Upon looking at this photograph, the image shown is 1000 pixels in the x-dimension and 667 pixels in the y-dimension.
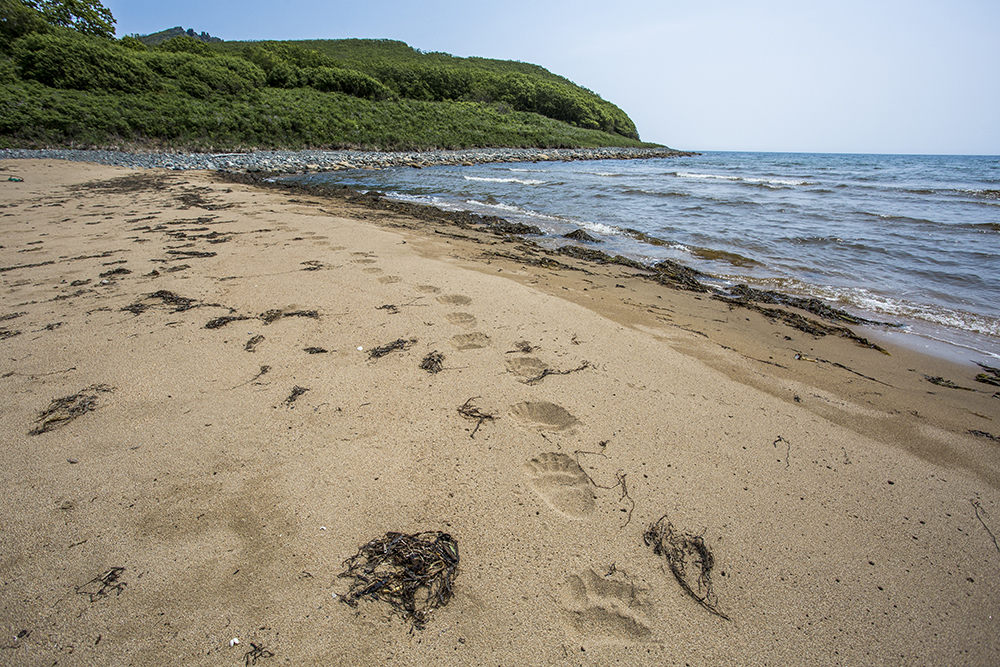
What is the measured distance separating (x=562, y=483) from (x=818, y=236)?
29.0ft

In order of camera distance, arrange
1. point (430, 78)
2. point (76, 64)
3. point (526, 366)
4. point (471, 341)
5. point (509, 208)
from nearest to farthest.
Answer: point (526, 366) < point (471, 341) < point (509, 208) < point (76, 64) < point (430, 78)

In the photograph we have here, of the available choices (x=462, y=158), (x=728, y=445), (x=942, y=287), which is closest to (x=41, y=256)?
(x=728, y=445)

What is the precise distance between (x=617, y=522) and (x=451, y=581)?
0.70m

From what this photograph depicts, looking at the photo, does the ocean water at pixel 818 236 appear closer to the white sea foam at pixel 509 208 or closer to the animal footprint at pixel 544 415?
the white sea foam at pixel 509 208

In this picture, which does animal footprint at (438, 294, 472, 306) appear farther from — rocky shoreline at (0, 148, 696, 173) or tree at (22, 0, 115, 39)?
tree at (22, 0, 115, 39)

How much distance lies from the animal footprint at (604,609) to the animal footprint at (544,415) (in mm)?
817

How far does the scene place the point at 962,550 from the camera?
170cm

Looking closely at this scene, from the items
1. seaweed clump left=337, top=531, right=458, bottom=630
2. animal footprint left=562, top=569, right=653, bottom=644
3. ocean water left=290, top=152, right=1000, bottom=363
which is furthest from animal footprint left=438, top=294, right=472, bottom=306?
ocean water left=290, top=152, right=1000, bottom=363

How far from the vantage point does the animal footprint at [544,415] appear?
222 centimetres

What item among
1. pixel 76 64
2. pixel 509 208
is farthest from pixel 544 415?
pixel 76 64

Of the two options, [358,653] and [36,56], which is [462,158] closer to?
[36,56]

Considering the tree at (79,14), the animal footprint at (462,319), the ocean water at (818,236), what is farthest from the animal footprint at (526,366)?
the tree at (79,14)

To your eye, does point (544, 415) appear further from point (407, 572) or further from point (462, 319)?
point (462, 319)

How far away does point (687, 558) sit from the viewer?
1568mm
